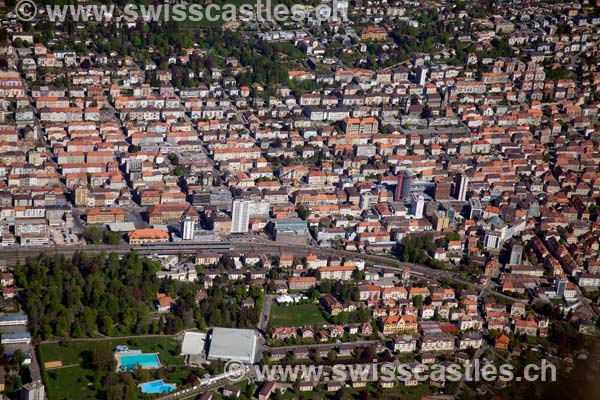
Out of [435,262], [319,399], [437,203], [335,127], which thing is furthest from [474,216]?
[319,399]

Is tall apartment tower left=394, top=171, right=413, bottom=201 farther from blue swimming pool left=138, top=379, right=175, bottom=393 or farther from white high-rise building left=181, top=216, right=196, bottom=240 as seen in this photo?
blue swimming pool left=138, top=379, right=175, bottom=393
